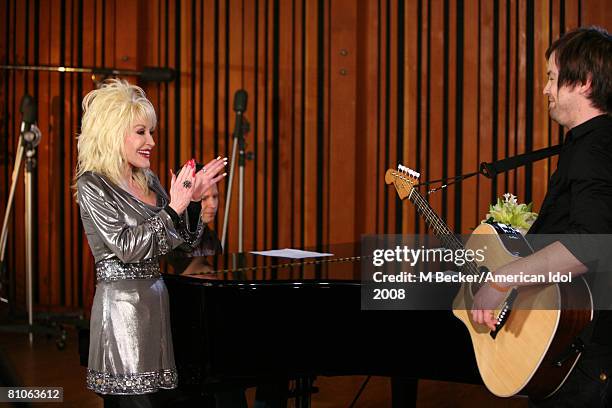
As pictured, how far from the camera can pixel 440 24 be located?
6.32 metres

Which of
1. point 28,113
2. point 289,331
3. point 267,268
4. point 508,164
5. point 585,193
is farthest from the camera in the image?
point 28,113

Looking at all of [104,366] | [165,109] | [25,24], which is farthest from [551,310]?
[25,24]

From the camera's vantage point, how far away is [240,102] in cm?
637

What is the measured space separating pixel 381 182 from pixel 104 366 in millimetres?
3900

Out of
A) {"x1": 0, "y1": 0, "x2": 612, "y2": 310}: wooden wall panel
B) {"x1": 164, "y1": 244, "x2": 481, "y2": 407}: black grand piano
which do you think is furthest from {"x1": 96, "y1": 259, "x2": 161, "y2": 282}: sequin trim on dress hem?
{"x1": 0, "y1": 0, "x2": 612, "y2": 310}: wooden wall panel

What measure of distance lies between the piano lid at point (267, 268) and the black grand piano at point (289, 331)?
0.02 m

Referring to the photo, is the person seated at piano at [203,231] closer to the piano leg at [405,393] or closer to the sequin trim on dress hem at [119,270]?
the sequin trim on dress hem at [119,270]

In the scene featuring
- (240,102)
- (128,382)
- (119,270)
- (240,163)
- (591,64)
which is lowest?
(128,382)

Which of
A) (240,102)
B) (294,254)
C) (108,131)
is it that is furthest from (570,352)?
(240,102)

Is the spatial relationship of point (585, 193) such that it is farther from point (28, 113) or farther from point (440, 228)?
point (28, 113)

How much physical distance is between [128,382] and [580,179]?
1499 mm

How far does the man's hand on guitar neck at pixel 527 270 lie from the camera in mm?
2164

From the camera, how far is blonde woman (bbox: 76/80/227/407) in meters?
2.85

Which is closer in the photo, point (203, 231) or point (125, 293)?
point (125, 293)
